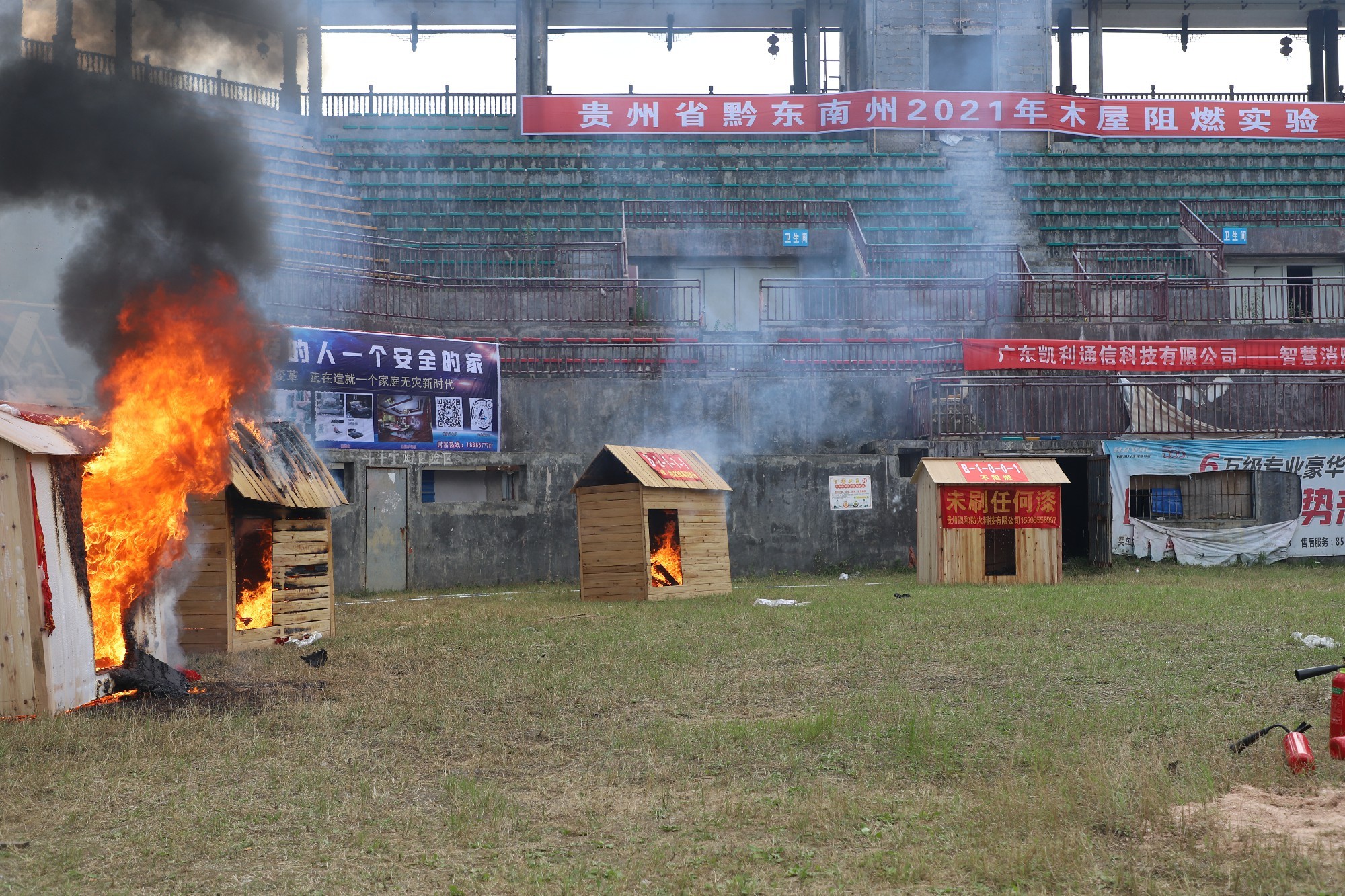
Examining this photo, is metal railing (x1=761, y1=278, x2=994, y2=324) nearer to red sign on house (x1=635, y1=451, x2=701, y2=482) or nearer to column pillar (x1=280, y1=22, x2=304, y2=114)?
red sign on house (x1=635, y1=451, x2=701, y2=482)

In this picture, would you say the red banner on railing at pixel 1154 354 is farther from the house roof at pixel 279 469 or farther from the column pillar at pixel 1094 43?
the column pillar at pixel 1094 43

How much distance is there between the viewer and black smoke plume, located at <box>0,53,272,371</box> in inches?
453

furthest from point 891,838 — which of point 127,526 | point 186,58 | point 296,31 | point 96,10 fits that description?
point 296,31

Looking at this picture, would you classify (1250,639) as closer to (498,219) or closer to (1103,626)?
(1103,626)

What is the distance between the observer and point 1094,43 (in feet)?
139

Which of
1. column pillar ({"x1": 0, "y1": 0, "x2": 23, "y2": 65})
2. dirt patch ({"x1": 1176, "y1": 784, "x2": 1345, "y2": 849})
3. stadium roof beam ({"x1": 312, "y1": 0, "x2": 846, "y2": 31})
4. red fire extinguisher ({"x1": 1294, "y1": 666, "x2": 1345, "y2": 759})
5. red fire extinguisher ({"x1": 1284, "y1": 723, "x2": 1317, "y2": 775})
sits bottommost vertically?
dirt patch ({"x1": 1176, "y1": 784, "x2": 1345, "y2": 849})

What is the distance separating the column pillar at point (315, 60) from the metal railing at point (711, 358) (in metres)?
15.2

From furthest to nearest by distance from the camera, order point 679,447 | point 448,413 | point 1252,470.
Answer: point 679,447 → point 1252,470 → point 448,413

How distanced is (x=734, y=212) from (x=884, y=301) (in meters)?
6.98

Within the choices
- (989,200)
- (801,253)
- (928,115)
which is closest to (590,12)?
(928,115)

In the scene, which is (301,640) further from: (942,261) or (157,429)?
(942,261)

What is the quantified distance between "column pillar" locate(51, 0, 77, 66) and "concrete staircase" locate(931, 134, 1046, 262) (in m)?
24.1

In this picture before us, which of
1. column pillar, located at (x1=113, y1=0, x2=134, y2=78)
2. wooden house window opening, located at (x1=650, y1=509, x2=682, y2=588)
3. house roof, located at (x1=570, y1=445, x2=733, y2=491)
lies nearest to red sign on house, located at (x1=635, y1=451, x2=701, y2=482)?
house roof, located at (x1=570, y1=445, x2=733, y2=491)

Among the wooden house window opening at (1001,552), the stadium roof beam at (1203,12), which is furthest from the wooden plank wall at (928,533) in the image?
the stadium roof beam at (1203,12)
